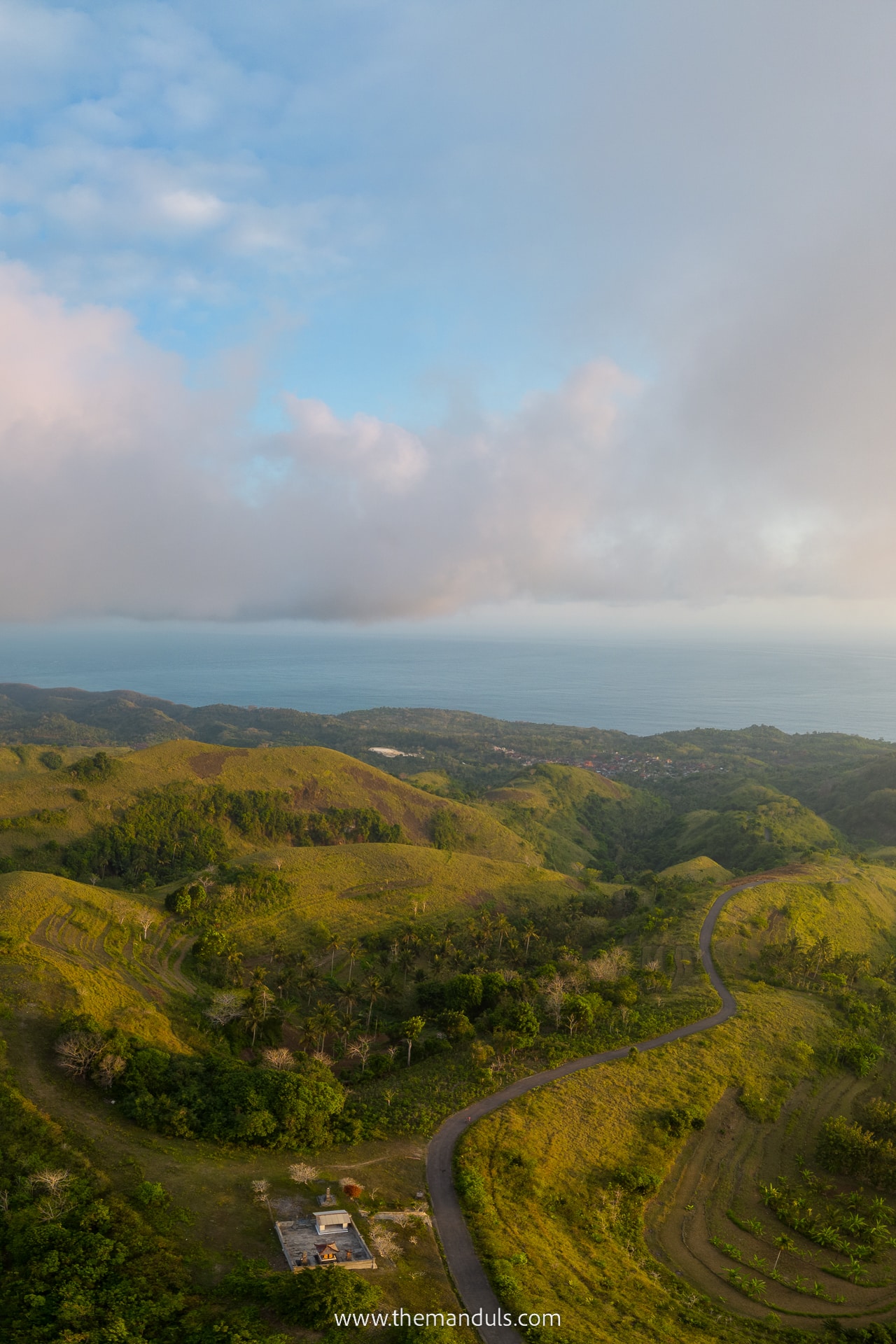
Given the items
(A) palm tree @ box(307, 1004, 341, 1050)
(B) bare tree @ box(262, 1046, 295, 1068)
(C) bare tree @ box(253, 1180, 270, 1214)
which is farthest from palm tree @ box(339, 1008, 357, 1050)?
(C) bare tree @ box(253, 1180, 270, 1214)

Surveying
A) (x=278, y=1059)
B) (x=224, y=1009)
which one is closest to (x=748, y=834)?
(x=224, y=1009)

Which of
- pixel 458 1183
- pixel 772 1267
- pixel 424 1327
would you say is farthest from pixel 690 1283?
pixel 424 1327

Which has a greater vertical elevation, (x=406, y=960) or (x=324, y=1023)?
(x=324, y=1023)

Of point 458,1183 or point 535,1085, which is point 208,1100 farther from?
point 535,1085

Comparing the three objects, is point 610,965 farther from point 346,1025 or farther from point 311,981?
point 311,981

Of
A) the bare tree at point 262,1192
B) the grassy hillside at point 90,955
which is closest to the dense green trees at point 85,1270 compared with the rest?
the bare tree at point 262,1192

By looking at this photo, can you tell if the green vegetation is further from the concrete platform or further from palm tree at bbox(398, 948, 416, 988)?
the concrete platform
